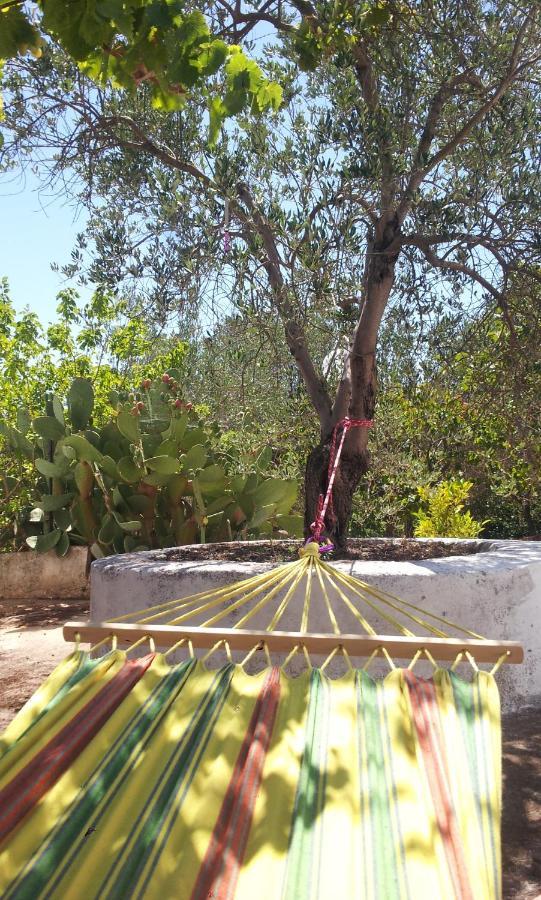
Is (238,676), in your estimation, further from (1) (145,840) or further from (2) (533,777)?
(2) (533,777)

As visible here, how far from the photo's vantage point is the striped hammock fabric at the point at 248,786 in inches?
48.3

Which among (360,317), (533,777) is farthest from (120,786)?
(360,317)

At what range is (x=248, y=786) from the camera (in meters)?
1.45

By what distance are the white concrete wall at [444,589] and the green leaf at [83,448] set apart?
1.71m

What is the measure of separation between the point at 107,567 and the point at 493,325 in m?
2.38

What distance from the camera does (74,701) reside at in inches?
66.3

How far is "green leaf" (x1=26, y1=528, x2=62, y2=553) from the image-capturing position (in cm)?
574

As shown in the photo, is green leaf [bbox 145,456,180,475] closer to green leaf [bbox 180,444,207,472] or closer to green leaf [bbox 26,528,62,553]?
green leaf [bbox 180,444,207,472]

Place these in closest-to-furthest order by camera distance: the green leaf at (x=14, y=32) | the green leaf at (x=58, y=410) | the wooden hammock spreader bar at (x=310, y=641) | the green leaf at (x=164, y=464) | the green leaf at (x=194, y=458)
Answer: the wooden hammock spreader bar at (x=310, y=641) < the green leaf at (x=14, y=32) < the green leaf at (x=164, y=464) < the green leaf at (x=194, y=458) < the green leaf at (x=58, y=410)

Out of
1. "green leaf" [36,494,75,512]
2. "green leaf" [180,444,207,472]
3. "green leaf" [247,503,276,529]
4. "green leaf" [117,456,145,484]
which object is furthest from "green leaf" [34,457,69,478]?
"green leaf" [247,503,276,529]

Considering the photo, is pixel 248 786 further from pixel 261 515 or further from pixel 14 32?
pixel 261 515

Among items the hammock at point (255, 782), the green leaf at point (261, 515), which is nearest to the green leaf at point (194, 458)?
the green leaf at point (261, 515)

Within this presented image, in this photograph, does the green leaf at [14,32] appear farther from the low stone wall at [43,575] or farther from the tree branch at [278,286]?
the low stone wall at [43,575]

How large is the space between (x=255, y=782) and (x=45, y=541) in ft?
15.0
